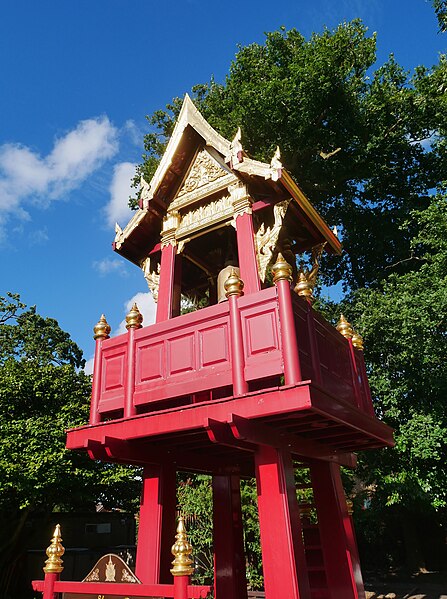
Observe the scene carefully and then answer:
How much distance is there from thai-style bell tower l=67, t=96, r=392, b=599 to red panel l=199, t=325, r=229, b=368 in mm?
19

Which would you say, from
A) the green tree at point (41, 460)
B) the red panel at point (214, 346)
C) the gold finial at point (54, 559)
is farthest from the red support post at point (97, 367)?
the green tree at point (41, 460)

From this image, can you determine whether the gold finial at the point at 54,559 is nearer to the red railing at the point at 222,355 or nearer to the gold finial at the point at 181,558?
the red railing at the point at 222,355

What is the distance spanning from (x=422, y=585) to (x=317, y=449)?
16328mm

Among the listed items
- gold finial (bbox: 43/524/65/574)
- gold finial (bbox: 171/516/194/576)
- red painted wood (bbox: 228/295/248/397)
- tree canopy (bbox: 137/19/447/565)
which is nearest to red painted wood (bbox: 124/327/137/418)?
red painted wood (bbox: 228/295/248/397)

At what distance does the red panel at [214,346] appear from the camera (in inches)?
221

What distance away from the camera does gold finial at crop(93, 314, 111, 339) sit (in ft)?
22.5

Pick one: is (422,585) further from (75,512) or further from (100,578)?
(100,578)

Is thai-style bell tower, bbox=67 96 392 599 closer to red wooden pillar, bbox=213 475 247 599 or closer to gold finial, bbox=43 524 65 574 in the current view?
red wooden pillar, bbox=213 475 247 599

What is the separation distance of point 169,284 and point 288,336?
3023 millimetres

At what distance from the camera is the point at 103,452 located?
19.7ft

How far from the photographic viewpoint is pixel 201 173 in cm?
796

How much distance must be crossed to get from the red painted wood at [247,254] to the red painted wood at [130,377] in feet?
5.83

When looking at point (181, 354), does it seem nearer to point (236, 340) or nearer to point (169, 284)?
point (236, 340)

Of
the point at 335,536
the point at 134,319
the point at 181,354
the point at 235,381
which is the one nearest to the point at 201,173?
the point at 134,319
